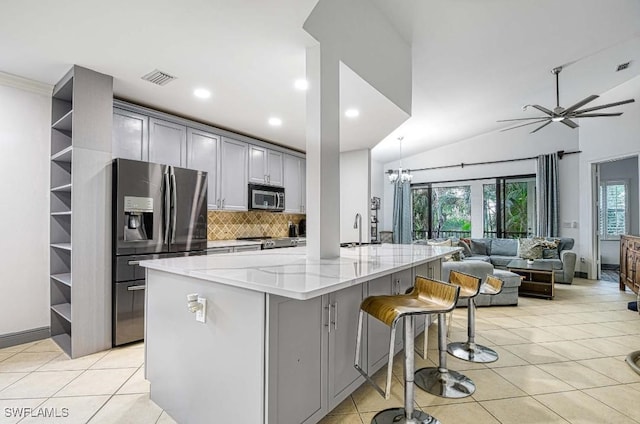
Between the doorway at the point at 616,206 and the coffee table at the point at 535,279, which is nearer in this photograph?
the coffee table at the point at 535,279

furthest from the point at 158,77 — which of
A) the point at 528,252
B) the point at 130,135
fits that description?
the point at 528,252

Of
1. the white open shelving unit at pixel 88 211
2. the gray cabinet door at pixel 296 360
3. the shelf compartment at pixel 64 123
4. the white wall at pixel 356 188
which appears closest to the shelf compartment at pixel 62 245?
the white open shelving unit at pixel 88 211

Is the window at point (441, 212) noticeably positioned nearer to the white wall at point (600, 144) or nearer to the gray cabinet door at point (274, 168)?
the white wall at point (600, 144)

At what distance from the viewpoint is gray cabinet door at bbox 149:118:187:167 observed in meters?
3.63

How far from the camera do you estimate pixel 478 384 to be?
233cm

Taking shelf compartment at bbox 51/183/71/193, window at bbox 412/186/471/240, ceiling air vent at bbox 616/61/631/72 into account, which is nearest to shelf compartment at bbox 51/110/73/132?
shelf compartment at bbox 51/183/71/193

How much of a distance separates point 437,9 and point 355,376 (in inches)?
116

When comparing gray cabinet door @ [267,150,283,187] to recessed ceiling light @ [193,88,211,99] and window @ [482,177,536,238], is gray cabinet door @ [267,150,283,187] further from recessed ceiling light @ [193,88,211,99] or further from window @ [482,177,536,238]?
window @ [482,177,536,238]

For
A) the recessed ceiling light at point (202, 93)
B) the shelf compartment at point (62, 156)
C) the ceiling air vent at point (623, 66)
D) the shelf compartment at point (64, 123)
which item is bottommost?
the shelf compartment at point (62, 156)

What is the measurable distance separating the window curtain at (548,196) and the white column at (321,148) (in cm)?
626

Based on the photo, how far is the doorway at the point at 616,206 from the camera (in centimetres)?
725

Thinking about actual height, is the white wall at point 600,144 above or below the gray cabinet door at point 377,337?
above

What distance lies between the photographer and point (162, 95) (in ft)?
11.0

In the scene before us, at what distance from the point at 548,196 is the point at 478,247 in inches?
68.6
